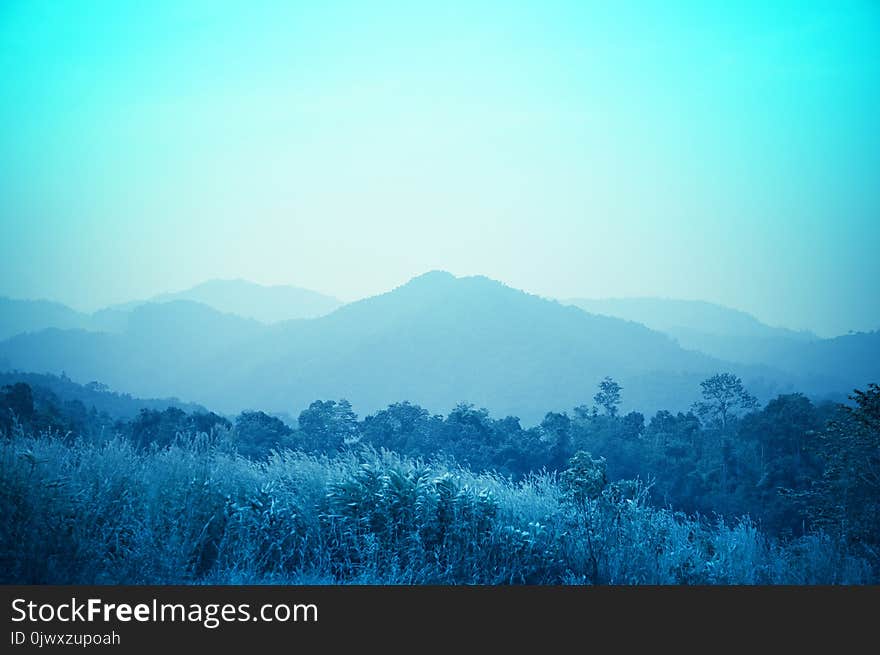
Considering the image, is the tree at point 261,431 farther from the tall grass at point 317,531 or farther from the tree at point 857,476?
the tree at point 857,476

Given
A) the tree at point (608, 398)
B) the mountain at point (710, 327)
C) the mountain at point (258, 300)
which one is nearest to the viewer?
the tree at point (608, 398)

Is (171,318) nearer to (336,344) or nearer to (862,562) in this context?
(336,344)

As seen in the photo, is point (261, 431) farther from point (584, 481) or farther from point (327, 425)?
point (584, 481)

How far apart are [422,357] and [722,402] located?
126 feet

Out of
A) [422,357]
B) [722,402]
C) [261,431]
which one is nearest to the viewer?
[261,431]

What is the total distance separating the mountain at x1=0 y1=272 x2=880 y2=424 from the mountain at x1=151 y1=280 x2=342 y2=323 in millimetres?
3098

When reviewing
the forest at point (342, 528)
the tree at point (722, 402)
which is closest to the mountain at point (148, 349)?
the tree at point (722, 402)

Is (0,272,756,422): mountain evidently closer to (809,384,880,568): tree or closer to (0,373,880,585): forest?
(809,384,880,568): tree

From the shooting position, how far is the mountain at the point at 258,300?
93312 mm

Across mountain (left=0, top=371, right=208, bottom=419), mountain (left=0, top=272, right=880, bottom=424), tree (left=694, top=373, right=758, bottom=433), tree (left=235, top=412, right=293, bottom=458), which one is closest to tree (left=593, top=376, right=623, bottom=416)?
mountain (left=0, top=272, right=880, bottom=424)

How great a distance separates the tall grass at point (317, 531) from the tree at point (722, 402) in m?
27.3

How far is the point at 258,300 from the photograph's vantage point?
9719cm

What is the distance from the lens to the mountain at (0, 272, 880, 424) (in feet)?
175

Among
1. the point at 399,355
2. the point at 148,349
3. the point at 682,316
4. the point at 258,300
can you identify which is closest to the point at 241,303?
the point at 258,300
